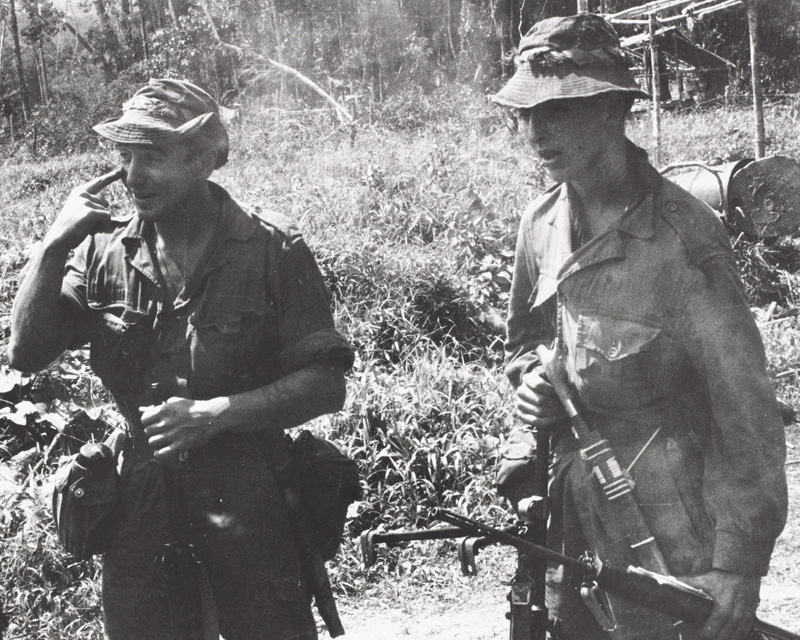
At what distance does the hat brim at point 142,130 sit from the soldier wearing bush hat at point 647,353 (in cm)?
89

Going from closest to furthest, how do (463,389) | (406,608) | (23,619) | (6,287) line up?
(23,619) → (406,608) → (463,389) → (6,287)

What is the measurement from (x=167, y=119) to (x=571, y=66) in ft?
3.60

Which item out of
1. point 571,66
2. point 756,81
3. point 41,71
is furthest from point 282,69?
point 571,66

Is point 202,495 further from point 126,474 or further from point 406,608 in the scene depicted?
point 406,608

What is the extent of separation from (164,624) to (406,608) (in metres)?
2.01

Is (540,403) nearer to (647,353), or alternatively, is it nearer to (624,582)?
(647,353)

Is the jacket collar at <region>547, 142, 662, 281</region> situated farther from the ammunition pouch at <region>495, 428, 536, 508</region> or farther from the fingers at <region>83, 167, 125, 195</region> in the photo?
the fingers at <region>83, 167, 125, 195</region>

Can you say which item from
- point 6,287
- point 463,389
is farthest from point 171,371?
point 6,287

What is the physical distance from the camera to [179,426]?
7.77 ft

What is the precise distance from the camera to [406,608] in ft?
14.1

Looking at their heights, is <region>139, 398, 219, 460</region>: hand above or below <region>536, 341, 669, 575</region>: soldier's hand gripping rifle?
above

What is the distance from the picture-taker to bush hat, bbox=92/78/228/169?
2.47 meters

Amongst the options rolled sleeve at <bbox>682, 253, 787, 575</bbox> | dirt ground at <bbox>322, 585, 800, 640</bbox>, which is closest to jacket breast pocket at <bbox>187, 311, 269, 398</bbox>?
rolled sleeve at <bbox>682, 253, 787, 575</bbox>

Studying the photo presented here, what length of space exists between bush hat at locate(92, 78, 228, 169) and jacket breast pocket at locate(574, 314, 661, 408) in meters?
1.16
